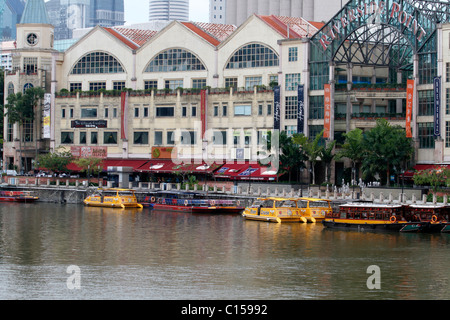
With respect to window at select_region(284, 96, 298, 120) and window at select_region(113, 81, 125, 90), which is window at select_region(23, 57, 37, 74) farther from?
window at select_region(284, 96, 298, 120)

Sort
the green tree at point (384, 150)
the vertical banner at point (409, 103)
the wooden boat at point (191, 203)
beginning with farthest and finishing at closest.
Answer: the vertical banner at point (409, 103) → the green tree at point (384, 150) → the wooden boat at point (191, 203)

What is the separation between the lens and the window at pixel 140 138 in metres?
127

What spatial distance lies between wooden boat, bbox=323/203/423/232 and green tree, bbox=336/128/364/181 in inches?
743

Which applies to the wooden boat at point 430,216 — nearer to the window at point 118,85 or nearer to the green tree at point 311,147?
the green tree at point 311,147

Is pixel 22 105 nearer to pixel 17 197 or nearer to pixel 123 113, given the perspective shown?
pixel 123 113

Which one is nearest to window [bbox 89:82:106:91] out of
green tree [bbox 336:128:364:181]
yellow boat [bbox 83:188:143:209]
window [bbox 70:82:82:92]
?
window [bbox 70:82:82:92]

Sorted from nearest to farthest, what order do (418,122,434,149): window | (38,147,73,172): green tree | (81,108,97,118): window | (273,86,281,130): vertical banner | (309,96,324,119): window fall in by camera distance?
(418,122,434,149): window
(309,96,324,119): window
(273,86,281,130): vertical banner
(38,147,73,172): green tree
(81,108,97,118): window

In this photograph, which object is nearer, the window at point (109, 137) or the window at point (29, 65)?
the window at point (109, 137)

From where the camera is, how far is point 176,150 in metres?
124

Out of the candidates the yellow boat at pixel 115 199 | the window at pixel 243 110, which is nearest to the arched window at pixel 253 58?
the window at pixel 243 110

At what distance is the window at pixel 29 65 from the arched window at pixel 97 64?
6.32 metres

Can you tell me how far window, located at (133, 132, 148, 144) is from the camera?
127 m
